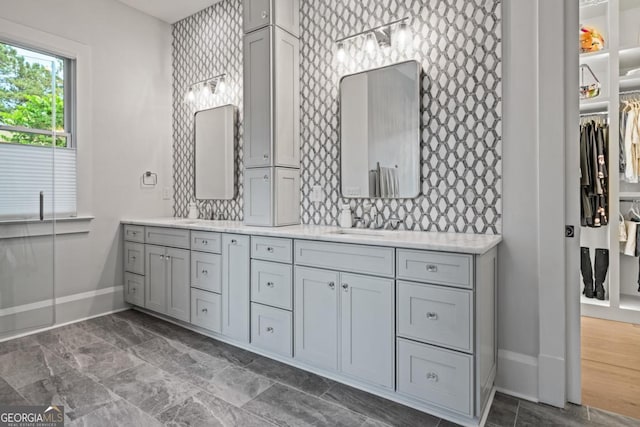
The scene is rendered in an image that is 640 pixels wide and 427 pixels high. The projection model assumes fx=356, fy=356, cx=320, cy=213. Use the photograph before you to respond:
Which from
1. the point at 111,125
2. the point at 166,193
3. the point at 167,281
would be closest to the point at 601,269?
the point at 167,281

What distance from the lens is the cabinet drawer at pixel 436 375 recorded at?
1755mm

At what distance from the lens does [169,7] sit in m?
3.68

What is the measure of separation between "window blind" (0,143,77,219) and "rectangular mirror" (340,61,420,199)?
8.25 feet

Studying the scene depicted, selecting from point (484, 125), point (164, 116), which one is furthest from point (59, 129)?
point (484, 125)

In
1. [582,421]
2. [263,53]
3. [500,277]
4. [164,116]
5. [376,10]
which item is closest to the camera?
[582,421]

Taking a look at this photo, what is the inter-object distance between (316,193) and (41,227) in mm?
2357

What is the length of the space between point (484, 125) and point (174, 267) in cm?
271

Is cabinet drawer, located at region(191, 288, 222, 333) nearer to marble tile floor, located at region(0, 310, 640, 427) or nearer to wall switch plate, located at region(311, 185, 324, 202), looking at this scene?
marble tile floor, located at region(0, 310, 640, 427)

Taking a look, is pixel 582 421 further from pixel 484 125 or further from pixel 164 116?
pixel 164 116

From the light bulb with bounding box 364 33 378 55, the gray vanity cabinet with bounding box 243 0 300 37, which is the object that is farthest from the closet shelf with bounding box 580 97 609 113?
the gray vanity cabinet with bounding box 243 0 300 37

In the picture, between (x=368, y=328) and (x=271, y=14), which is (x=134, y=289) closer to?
(x=368, y=328)

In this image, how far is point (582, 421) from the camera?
6.00 feet

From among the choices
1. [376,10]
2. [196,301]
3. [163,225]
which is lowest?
[196,301]

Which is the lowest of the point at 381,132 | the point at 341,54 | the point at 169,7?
→ the point at 381,132
